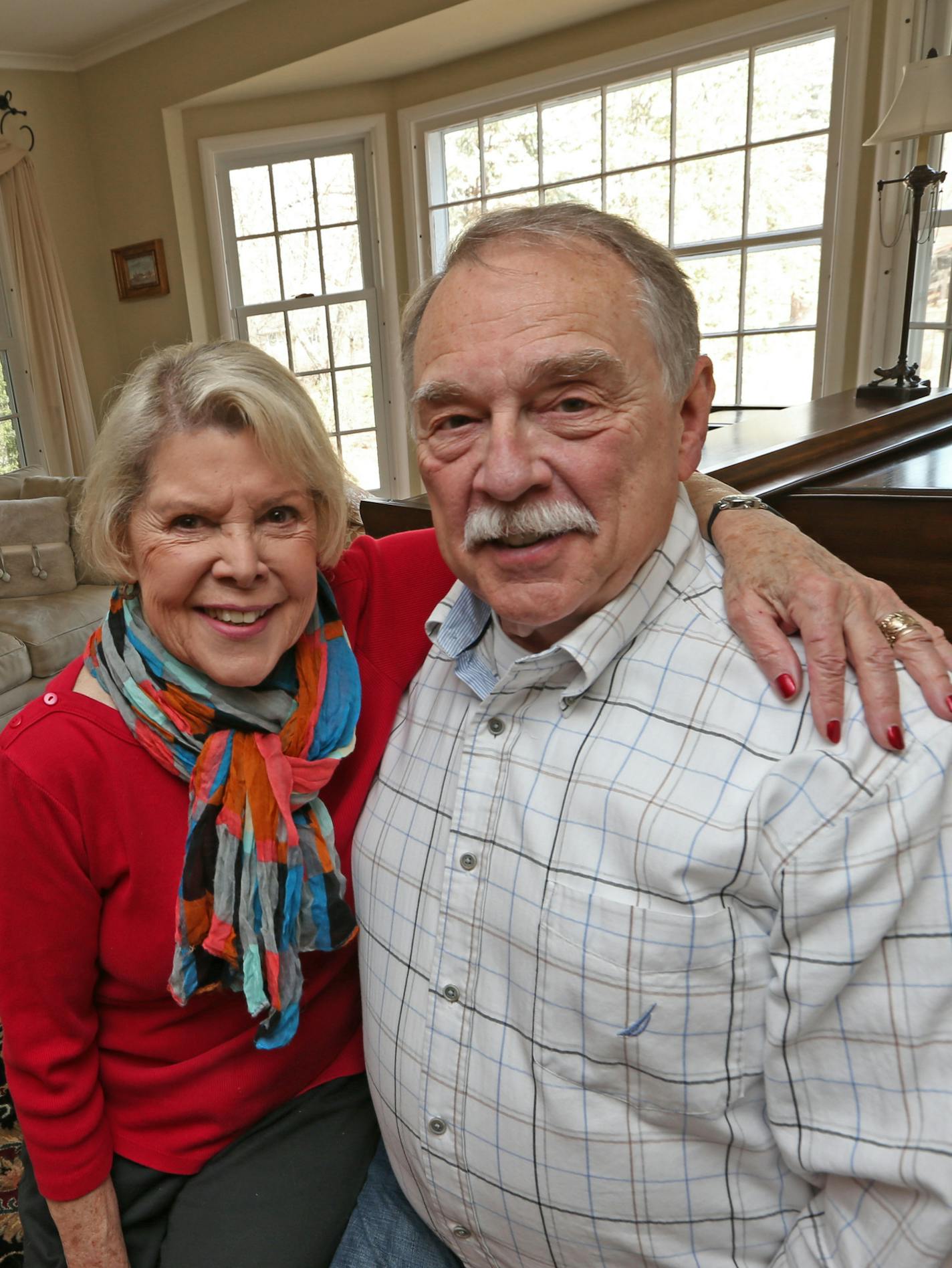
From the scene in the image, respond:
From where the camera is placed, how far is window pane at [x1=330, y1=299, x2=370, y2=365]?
5340mm

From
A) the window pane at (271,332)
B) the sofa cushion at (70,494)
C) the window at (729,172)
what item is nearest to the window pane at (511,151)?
the window at (729,172)

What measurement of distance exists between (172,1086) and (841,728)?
91 cm

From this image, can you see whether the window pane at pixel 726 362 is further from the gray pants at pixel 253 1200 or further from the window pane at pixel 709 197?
the gray pants at pixel 253 1200

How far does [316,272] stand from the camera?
5305 millimetres

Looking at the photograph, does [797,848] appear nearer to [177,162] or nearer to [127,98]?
[177,162]

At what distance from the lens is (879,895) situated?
0.70 meters

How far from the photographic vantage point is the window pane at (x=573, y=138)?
4.36 meters

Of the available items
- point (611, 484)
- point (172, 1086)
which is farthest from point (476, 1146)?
point (611, 484)

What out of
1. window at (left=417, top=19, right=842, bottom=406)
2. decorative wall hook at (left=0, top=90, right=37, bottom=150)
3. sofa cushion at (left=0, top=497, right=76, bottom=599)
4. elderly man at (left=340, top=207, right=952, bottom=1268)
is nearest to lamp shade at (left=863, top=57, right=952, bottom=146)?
window at (left=417, top=19, right=842, bottom=406)

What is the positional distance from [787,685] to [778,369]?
381cm

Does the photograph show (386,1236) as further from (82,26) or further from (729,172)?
(82,26)

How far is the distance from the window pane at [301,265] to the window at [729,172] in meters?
1.13

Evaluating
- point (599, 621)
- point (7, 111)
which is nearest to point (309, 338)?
point (7, 111)

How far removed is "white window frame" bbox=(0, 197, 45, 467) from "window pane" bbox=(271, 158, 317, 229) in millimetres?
1669
